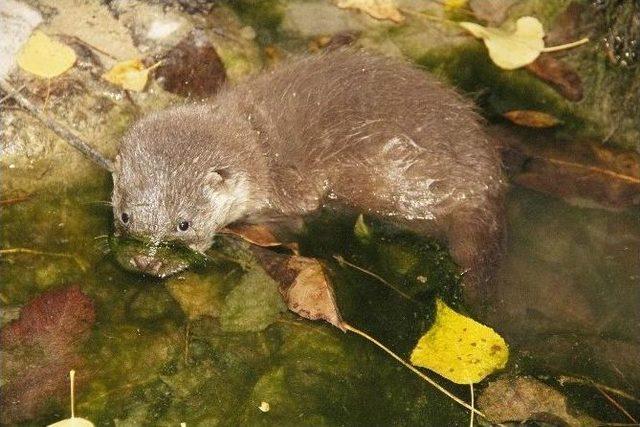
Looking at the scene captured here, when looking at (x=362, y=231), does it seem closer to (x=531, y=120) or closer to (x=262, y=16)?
(x=531, y=120)

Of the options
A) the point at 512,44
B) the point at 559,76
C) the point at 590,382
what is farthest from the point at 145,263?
the point at 559,76

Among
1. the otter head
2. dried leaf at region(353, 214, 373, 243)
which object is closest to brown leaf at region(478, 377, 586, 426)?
dried leaf at region(353, 214, 373, 243)

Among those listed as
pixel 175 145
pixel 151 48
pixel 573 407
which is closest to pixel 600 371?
pixel 573 407

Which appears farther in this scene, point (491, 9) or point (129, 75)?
point (491, 9)

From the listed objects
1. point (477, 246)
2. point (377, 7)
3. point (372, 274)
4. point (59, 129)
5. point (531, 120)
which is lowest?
point (372, 274)

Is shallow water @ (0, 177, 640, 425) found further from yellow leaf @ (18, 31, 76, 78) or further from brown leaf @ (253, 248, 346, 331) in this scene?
yellow leaf @ (18, 31, 76, 78)

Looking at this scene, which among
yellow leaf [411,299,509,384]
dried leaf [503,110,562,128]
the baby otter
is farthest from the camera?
dried leaf [503,110,562,128]

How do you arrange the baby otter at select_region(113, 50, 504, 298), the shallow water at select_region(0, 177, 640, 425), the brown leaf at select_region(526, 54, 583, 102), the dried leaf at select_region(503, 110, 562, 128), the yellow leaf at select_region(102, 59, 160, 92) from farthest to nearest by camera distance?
the brown leaf at select_region(526, 54, 583, 102)
the dried leaf at select_region(503, 110, 562, 128)
the yellow leaf at select_region(102, 59, 160, 92)
the baby otter at select_region(113, 50, 504, 298)
the shallow water at select_region(0, 177, 640, 425)

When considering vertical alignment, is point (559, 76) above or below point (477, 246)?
above
